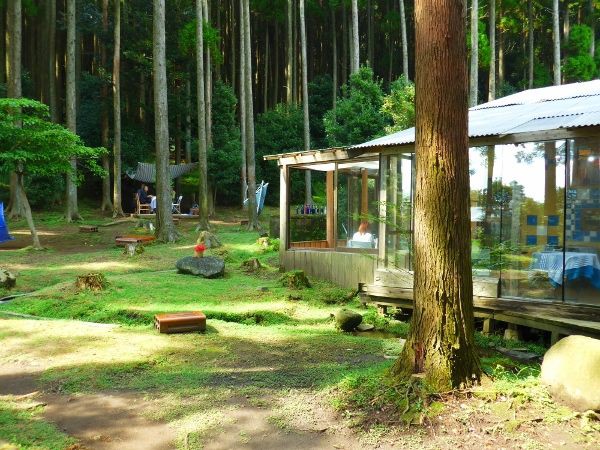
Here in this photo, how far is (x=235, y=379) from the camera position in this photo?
16.2ft

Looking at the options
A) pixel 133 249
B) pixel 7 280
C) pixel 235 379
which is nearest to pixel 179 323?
pixel 235 379

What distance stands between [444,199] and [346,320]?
3.36 metres

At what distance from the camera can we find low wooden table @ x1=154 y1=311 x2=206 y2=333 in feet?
21.3

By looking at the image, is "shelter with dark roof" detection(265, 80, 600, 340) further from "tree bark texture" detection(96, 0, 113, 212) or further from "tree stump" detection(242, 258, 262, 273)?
"tree bark texture" detection(96, 0, 113, 212)

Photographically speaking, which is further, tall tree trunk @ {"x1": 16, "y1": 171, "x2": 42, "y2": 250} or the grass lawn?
tall tree trunk @ {"x1": 16, "y1": 171, "x2": 42, "y2": 250}

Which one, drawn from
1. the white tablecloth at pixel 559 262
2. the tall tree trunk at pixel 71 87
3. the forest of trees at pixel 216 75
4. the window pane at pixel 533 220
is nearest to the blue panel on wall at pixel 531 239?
the window pane at pixel 533 220

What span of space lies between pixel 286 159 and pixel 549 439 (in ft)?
26.4

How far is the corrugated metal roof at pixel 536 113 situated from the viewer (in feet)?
21.9

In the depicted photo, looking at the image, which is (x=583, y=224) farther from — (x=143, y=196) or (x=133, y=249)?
(x=143, y=196)

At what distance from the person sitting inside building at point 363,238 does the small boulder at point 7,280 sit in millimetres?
5748

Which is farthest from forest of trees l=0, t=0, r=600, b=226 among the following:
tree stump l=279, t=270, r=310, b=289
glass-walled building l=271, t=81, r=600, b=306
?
glass-walled building l=271, t=81, r=600, b=306

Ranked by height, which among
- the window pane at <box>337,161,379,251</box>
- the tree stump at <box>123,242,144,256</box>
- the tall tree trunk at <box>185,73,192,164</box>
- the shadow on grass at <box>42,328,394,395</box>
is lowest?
the shadow on grass at <box>42,328,394,395</box>

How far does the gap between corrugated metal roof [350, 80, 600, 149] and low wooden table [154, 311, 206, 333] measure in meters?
3.74

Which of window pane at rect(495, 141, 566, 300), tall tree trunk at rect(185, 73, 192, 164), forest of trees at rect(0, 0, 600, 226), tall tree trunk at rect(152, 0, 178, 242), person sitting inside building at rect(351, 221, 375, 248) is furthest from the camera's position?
tall tree trunk at rect(185, 73, 192, 164)
